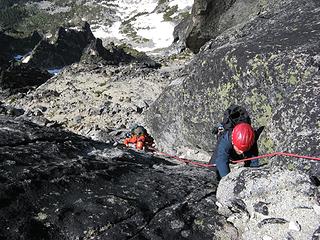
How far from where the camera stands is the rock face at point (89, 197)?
5676 millimetres

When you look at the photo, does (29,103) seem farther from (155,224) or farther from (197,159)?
(155,224)

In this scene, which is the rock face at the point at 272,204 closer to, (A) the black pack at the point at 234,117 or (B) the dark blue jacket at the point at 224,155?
(B) the dark blue jacket at the point at 224,155

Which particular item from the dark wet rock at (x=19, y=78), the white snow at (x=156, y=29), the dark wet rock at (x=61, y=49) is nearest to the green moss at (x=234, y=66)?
the dark wet rock at (x=19, y=78)

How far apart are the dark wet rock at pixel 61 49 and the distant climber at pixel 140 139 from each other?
96.4 metres

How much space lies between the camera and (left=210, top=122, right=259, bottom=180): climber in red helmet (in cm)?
763

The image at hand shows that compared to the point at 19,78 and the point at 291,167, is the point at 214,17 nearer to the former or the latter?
the point at 291,167

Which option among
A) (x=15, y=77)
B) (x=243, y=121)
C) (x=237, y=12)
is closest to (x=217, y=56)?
(x=243, y=121)

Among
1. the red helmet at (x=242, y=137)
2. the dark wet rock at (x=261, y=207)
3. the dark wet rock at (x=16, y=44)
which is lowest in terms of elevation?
the dark wet rock at (x=261, y=207)

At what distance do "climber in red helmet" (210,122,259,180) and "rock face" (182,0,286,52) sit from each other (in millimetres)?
16288

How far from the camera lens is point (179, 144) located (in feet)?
40.6

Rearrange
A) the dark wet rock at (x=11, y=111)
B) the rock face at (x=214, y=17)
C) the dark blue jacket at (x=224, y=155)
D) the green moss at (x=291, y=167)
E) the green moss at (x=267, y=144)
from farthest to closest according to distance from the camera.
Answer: the rock face at (x=214, y=17), the dark wet rock at (x=11, y=111), the green moss at (x=267, y=144), the dark blue jacket at (x=224, y=155), the green moss at (x=291, y=167)

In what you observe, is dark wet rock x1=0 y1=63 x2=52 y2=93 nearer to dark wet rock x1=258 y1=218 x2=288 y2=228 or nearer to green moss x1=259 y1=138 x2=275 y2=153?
green moss x1=259 y1=138 x2=275 y2=153

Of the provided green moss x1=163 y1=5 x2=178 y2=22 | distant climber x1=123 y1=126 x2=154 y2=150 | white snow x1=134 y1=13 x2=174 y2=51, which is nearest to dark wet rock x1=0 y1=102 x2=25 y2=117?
distant climber x1=123 y1=126 x2=154 y2=150

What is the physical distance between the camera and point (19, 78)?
A: 40.9 meters
